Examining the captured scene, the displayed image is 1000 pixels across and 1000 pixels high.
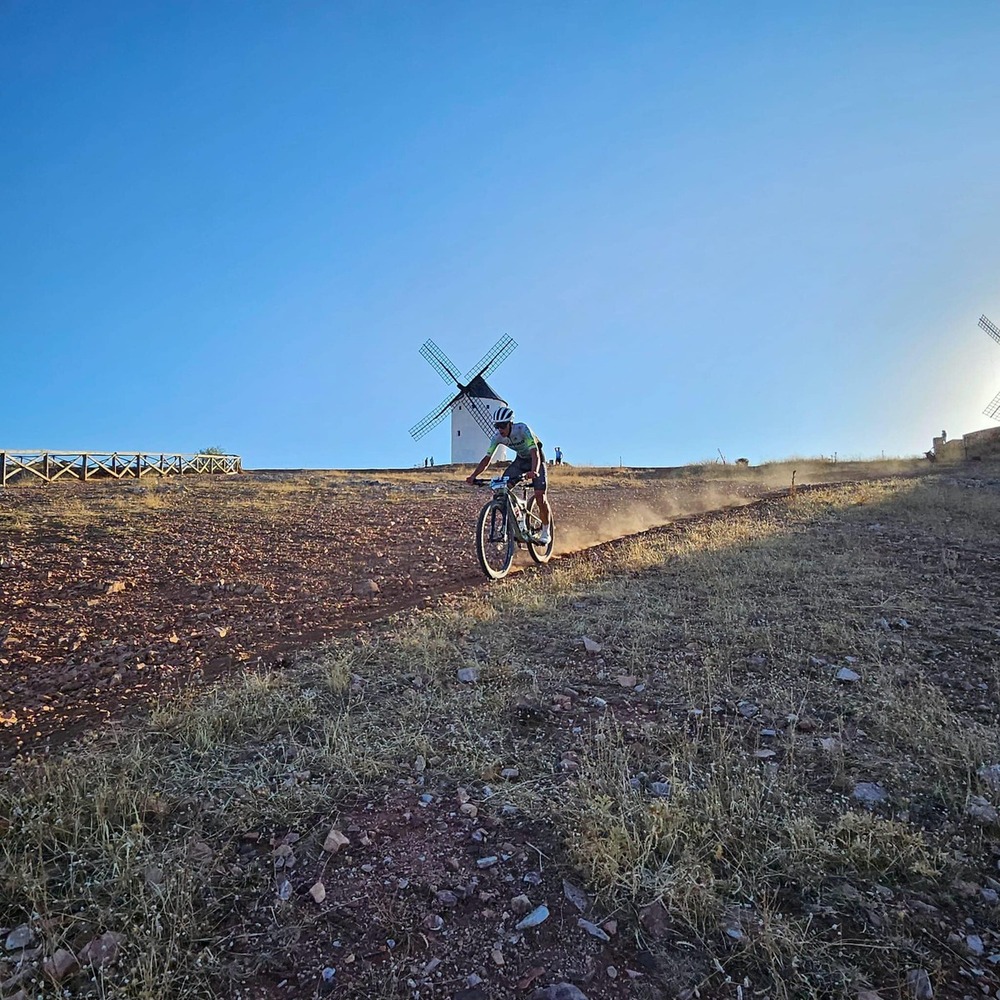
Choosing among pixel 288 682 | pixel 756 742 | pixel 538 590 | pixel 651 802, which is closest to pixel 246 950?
pixel 651 802

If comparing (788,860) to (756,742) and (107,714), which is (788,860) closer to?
(756,742)

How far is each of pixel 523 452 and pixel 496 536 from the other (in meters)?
1.84

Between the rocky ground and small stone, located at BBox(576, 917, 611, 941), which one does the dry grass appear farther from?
the rocky ground

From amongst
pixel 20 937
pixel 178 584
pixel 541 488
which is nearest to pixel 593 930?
pixel 20 937

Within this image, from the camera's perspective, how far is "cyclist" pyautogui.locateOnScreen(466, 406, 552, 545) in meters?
11.1

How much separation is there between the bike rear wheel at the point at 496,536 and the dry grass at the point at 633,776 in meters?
3.21

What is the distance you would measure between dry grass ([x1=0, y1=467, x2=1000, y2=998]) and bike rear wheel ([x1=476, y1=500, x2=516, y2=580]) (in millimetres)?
3208

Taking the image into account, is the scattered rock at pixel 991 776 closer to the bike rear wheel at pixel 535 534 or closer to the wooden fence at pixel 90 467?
the bike rear wheel at pixel 535 534

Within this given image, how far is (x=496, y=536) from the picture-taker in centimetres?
1082

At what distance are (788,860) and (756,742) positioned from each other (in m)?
1.20

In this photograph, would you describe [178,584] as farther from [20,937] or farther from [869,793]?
[869,793]

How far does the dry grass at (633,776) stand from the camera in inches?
100

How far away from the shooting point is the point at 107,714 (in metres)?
4.86

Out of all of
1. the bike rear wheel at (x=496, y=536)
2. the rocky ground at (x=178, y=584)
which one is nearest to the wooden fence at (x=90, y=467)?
the rocky ground at (x=178, y=584)
